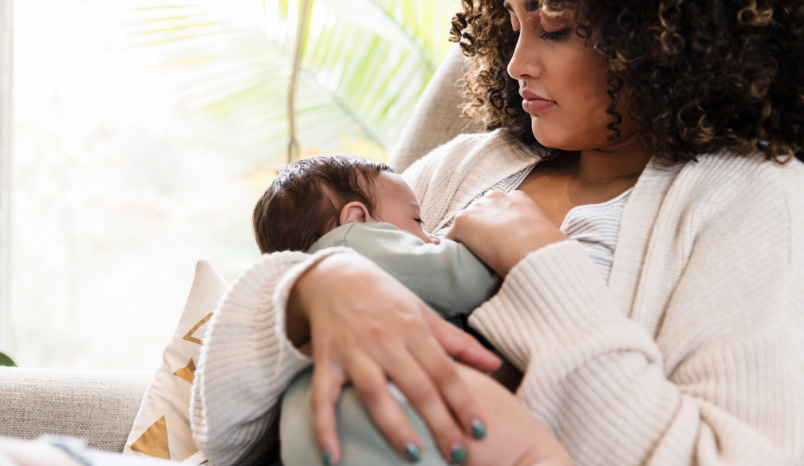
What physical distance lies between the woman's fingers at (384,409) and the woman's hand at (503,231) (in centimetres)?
27

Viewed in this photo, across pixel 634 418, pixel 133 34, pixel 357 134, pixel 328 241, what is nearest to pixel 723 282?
pixel 634 418

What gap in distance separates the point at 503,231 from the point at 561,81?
337 mm

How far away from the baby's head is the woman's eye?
353 millimetres

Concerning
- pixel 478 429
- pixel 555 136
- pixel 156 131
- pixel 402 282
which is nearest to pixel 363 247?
pixel 402 282

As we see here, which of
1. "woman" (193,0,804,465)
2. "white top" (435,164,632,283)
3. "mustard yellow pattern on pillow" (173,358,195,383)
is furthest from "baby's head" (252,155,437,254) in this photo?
"mustard yellow pattern on pillow" (173,358,195,383)

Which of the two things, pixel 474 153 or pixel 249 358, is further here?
pixel 474 153

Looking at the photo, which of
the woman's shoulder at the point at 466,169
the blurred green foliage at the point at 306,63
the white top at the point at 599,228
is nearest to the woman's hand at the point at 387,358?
the white top at the point at 599,228

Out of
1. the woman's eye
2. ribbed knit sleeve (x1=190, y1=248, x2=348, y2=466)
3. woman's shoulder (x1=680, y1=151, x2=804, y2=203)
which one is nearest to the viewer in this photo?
ribbed knit sleeve (x1=190, y1=248, x2=348, y2=466)

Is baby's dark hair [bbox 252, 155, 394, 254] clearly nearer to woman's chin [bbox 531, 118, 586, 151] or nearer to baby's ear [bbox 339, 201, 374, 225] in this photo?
baby's ear [bbox 339, 201, 374, 225]

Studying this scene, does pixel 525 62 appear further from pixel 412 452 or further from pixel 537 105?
pixel 412 452

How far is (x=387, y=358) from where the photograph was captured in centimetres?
70

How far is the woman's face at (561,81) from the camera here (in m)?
1.05

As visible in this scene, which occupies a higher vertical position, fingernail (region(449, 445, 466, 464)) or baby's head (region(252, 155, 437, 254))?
baby's head (region(252, 155, 437, 254))

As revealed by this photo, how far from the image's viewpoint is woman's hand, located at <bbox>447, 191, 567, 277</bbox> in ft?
2.84
